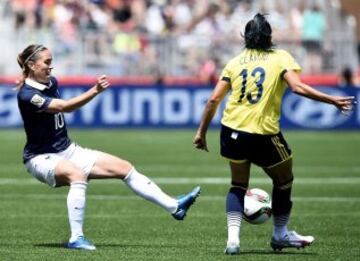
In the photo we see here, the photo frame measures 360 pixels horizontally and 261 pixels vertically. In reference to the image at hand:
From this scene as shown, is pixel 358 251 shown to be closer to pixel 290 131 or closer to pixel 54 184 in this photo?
pixel 54 184

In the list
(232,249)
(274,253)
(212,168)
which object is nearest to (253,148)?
(232,249)

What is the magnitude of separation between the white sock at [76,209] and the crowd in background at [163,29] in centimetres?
1915

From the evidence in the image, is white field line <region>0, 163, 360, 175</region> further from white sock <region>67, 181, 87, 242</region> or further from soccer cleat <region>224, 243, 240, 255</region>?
soccer cleat <region>224, 243, 240, 255</region>

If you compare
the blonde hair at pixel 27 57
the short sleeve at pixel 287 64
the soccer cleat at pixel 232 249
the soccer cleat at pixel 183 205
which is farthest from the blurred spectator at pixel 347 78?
the soccer cleat at pixel 232 249

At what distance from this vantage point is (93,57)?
29.8m

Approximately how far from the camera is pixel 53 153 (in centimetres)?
1085

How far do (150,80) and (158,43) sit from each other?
3.51ft

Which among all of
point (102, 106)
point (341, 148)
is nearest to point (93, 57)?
point (102, 106)

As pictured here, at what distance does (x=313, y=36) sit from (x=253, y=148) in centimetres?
2136

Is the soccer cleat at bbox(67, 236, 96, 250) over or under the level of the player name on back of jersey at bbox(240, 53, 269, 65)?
under

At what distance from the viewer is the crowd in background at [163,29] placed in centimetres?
3008

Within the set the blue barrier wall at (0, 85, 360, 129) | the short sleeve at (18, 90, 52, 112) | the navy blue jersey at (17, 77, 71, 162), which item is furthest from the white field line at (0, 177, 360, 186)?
the blue barrier wall at (0, 85, 360, 129)

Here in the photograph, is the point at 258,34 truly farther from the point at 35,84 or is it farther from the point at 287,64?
the point at 35,84

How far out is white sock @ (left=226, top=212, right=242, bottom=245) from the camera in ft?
32.9
